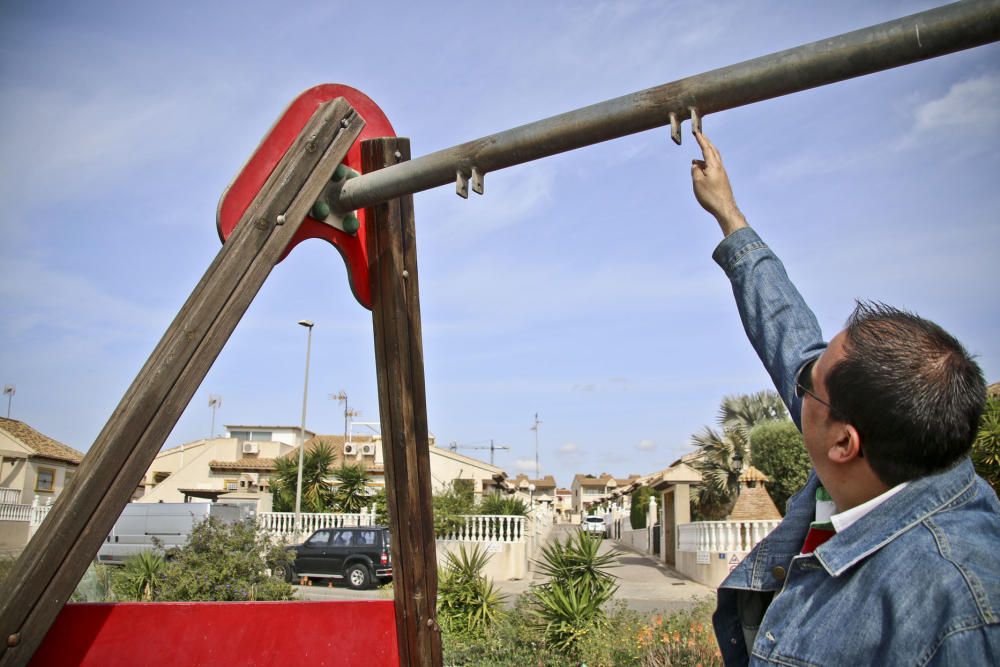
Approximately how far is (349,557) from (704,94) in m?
17.7

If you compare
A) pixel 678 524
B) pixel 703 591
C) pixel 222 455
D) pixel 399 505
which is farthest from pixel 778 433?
pixel 222 455

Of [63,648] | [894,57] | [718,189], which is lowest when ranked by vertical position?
[63,648]

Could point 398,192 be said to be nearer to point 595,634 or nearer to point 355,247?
point 355,247

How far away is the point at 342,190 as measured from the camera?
9.35 ft

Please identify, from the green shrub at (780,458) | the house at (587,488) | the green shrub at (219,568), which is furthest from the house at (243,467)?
the house at (587,488)

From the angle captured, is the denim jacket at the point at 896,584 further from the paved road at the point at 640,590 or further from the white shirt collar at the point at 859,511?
the paved road at the point at 640,590

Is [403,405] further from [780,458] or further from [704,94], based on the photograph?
[780,458]

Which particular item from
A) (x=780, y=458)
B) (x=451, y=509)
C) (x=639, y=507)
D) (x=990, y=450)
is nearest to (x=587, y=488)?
(x=639, y=507)

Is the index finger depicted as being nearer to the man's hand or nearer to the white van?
the man's hand

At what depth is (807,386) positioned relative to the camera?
1.41 metres

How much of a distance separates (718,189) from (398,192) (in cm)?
120

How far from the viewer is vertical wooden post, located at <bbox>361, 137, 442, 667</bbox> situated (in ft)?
9.93

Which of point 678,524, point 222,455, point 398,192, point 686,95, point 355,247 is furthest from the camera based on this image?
point 222,455

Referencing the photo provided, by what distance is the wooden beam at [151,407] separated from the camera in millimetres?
2127
